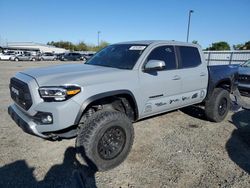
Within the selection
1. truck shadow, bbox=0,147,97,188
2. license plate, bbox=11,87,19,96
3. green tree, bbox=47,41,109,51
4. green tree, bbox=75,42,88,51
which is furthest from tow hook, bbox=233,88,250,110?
green tree, bbox=75,42,88,51

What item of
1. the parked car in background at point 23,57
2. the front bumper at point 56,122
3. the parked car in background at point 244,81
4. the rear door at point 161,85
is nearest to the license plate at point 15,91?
the front bumper at point 56,122

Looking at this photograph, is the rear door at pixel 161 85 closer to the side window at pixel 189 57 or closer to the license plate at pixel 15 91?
the side window at pixel 189 57

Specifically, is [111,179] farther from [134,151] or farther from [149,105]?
[149,105]

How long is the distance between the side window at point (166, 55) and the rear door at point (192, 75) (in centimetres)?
20

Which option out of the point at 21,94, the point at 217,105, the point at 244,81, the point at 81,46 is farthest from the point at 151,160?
the point at 81,46

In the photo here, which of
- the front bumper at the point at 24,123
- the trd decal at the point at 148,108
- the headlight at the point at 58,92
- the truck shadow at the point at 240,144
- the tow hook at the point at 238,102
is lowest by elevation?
the truck shadow at the point at 240,144

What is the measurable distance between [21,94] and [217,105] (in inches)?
166

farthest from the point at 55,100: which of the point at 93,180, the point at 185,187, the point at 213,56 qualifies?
the point at 213,56

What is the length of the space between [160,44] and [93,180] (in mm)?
2689

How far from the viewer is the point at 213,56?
830 inches

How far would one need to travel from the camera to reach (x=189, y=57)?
4.64m

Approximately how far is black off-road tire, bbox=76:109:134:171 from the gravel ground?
16cm

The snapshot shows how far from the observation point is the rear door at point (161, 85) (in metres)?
3.66

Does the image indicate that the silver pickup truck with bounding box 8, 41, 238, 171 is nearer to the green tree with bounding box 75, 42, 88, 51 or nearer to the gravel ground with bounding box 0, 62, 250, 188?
the gravel ground with bounding box 0, 62, 250, 188
